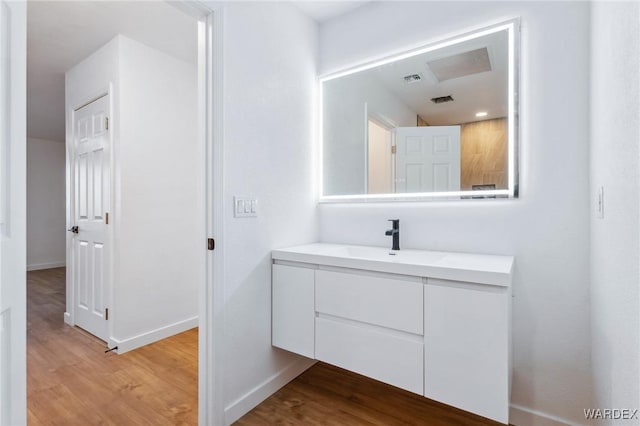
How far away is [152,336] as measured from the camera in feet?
8.62

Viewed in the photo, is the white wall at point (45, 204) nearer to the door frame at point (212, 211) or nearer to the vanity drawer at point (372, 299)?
the door frame at point (212, 211)

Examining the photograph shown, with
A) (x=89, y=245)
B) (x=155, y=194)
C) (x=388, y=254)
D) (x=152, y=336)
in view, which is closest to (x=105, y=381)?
(x=152, y=336)

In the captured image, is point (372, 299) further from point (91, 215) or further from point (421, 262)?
point (91, 215)

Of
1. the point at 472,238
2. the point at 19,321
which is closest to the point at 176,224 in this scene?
the point at 19,321

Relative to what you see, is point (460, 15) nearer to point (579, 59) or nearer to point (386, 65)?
point (386, 65)

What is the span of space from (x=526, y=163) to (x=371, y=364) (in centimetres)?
129

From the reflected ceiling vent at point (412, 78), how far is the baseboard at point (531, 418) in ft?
6.30

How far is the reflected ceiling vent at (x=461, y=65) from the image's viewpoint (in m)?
1.70

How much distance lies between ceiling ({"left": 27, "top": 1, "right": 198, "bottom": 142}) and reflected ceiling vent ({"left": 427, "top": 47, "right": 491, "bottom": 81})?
1.59 meters

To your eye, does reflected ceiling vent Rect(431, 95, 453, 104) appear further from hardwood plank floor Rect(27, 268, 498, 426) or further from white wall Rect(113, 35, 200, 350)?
white wall Rect(113, 35, 200, 350)

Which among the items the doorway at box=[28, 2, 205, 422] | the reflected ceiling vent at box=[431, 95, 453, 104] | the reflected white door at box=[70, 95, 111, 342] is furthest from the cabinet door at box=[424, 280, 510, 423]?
the reflected white door at box=[70, 95, 111, 342]

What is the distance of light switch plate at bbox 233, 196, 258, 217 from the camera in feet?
5.41

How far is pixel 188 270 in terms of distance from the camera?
2.97m

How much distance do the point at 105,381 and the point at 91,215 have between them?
150cm
